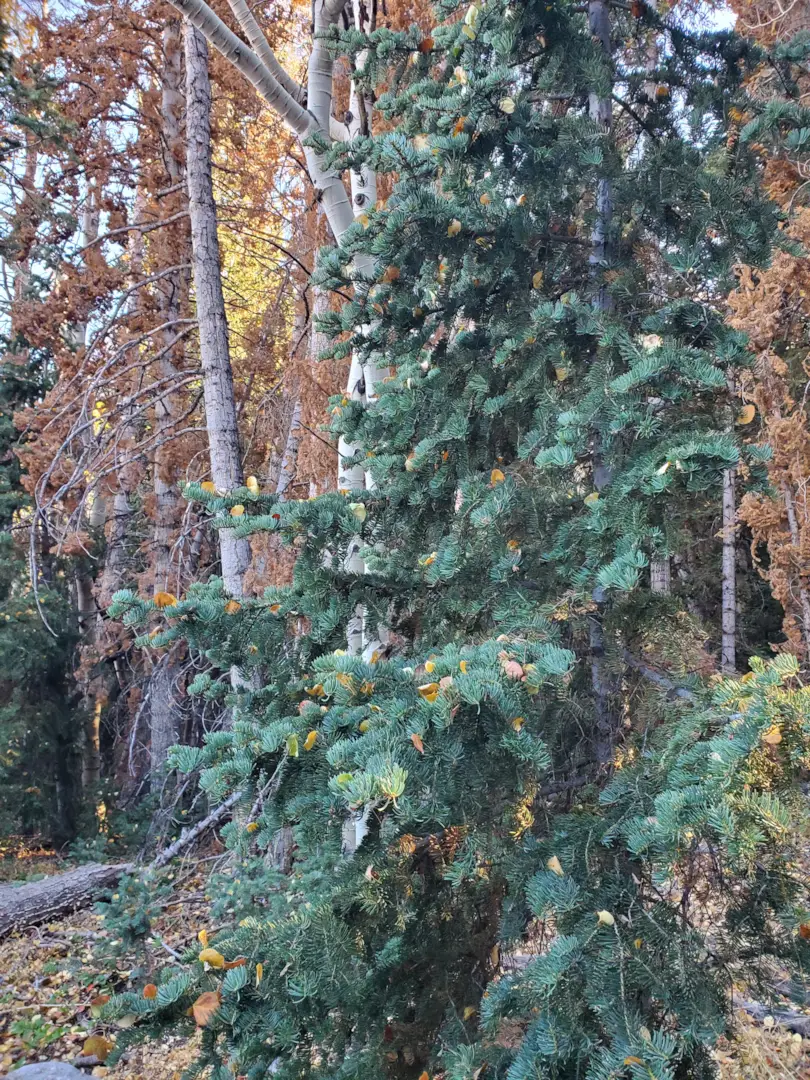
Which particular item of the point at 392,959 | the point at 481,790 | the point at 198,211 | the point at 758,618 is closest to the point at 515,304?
the point at 481,790

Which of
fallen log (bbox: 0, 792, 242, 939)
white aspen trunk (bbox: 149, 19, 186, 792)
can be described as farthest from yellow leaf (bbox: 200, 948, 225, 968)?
white aspen trunk (bbox: 149, 19, 186, 792)

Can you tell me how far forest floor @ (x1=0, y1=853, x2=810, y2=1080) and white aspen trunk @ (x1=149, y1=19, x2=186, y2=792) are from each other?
1373 mm

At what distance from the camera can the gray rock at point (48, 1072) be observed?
374 centimetres

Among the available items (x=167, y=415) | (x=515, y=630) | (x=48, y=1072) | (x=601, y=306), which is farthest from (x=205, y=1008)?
(x=167, y=415)

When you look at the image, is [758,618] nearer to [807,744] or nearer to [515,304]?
[515,304]

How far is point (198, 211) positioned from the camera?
178 inches

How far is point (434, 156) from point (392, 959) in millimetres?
2340

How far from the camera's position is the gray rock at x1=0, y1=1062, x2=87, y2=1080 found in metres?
3.74

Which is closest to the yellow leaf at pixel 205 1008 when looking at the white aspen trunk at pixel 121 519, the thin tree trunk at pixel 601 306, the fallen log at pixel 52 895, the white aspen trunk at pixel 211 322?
the thin tree trunk at pixel 601 306

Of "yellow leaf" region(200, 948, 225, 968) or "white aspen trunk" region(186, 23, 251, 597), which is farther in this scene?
"white aspen trunk" region(186, 23, 251, 597)

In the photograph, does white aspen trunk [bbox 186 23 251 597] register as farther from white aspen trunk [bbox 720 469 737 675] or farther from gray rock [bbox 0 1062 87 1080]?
white aspen trunk [bbox 720 469 737 675]

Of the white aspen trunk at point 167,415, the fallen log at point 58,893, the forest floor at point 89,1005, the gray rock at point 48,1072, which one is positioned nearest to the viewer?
the forest floor at point 89,1005

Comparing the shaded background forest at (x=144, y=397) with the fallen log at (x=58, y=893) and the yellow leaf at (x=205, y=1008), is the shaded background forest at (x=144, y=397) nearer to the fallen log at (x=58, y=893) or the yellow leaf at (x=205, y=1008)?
the fallen log at (x=58, y=893)

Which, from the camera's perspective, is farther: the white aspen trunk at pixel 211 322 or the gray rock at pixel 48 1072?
the white aspen trunk at pixel 211 322
